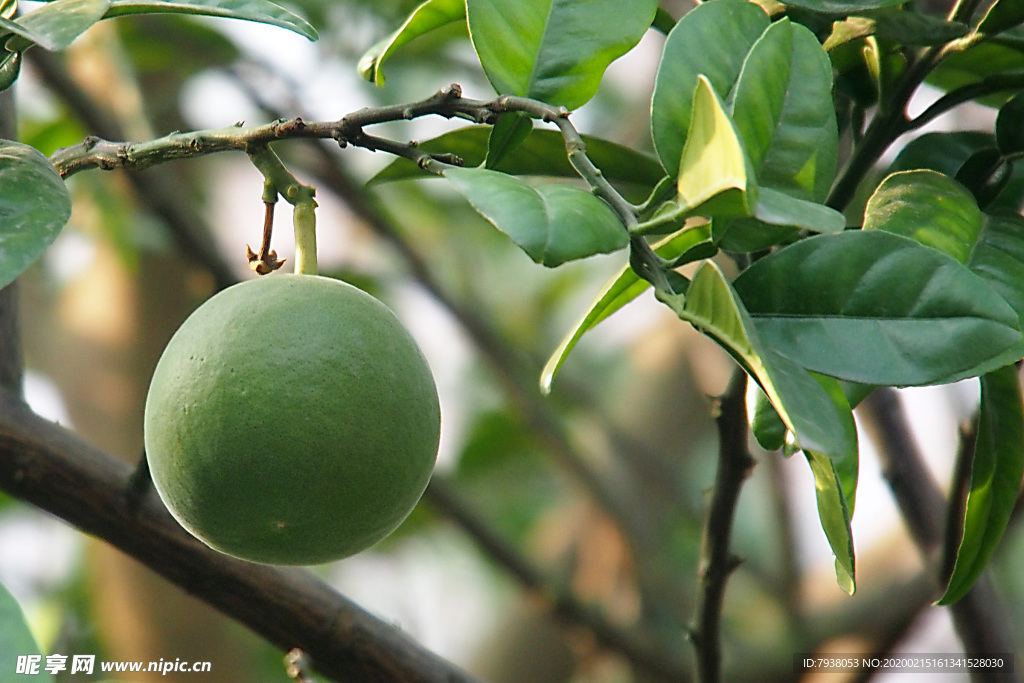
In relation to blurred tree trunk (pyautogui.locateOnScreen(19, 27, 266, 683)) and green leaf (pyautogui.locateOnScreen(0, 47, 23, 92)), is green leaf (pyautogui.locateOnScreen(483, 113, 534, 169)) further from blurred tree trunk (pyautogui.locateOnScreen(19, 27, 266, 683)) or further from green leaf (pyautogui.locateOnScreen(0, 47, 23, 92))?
blurred tree trunk (pyautogui.locateOnScreen(19, 27, 266, 683))

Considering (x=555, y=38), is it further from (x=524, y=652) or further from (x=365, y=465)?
(x=524, y=652)

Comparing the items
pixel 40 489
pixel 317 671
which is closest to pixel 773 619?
pixel 317 671

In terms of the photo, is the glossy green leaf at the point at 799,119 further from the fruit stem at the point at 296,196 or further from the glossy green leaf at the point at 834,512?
the fruit stem at the point at 296,196

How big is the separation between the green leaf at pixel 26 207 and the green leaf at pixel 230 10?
109 mm

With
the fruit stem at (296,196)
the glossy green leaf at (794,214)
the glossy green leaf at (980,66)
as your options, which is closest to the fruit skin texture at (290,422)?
the fruit stem at (296,196)

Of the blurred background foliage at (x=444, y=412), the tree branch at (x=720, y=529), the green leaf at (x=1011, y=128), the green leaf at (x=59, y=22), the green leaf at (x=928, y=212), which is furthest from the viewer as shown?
the blurred background foliage at (x=444, y=412)

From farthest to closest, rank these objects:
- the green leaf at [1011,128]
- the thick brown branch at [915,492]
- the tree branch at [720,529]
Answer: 1. the thick brown branch at [915,492]
2. the tree branch at [720,529]
3. the green leaf at [1011,128]

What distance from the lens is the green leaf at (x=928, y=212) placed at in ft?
2.18

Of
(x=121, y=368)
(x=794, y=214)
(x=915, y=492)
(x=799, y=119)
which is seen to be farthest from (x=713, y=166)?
(x=121, y=368)

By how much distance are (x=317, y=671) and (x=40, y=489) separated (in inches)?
12.5

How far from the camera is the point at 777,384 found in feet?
1.54

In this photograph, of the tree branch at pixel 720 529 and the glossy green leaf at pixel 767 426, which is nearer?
the glossy green leaf at pixel 767 426

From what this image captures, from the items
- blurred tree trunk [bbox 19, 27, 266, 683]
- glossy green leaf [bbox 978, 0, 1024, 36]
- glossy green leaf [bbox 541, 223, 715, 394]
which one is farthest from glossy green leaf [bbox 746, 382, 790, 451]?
blurred tree trunk [bbox 19, 27, 266, 683]

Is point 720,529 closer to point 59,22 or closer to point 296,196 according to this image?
point 296,196
